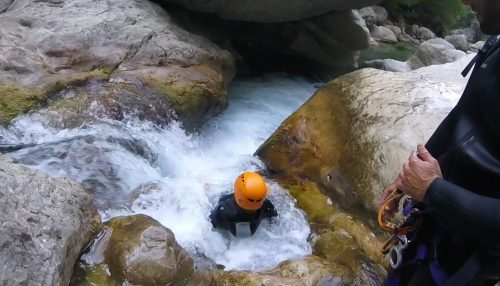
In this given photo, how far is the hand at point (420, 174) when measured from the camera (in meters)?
1.85

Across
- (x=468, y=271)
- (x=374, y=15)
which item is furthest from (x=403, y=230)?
(x=374, y=15)

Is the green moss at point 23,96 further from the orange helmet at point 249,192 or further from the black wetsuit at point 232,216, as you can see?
the orange helmet at point 249,192

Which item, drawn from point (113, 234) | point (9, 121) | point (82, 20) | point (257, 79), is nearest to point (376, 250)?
point (113, 234)

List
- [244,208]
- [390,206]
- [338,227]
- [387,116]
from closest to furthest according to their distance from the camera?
[390,206] → [244,208] → [338,227] → [387,116]

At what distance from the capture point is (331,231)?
4.48m

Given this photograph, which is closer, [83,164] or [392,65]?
[83,164]

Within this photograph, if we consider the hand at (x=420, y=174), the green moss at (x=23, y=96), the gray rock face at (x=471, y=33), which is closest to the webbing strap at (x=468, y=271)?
the hand at (x=420, y=174)

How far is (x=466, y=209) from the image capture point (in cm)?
169

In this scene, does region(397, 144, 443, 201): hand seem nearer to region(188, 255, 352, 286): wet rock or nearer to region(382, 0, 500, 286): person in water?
region(382, 0, 500, 286): person in water

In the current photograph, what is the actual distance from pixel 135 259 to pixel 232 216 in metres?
1.26

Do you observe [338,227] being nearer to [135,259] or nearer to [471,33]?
[135,259]

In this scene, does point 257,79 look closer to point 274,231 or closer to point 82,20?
point 82,20

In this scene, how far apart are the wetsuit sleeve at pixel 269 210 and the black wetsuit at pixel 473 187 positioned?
2.61m

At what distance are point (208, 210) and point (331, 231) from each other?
1207 millimetres
